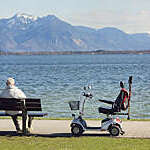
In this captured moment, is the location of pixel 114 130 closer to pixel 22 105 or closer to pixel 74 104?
pixel 74 104

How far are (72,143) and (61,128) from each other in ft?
8.17

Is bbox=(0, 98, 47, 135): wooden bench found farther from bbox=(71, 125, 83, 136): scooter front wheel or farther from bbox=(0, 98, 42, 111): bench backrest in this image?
bbox=(71, 125, 83, 136): scooter front wheel

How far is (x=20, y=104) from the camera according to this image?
11422 millimetres

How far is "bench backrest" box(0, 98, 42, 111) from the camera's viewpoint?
1135cm

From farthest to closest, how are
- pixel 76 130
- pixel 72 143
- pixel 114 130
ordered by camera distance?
1. pixel 76 130
2. pixel 114 130
3. pixel 72 143

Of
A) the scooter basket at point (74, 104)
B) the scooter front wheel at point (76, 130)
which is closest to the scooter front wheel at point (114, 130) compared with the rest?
the scooter front wheel at point (76, 130)

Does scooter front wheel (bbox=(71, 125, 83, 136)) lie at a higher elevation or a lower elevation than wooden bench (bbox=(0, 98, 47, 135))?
lower

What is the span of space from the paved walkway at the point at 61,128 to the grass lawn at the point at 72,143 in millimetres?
740

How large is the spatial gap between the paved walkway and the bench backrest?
698mm

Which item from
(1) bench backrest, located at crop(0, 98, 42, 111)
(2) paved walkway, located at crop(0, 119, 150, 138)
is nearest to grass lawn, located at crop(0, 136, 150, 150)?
(2) paved walkway, located at crop(0, 119, 150, 138)

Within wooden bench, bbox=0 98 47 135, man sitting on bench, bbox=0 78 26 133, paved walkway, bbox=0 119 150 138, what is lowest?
paved walkway, bbox=0 119 150 138

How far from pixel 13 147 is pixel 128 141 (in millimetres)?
2627

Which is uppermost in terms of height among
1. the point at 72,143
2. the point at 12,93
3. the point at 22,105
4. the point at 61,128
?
the point at 12,93

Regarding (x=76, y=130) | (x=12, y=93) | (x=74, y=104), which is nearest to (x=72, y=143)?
(x=76, y=130)
